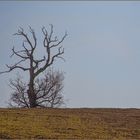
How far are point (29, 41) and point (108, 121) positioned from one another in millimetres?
12596

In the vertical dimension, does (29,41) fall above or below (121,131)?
above

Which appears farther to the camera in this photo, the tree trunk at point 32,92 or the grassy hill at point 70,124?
the tree trunk at point 32,92

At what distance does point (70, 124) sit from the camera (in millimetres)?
21547

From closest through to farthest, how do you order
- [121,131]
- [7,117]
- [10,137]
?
[10,137]
[121,131]
[7,117]

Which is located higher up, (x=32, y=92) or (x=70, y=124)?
(x=32, y=92)

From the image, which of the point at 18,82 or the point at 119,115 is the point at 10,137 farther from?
the point at 18,82

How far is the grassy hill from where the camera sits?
62.7 ft

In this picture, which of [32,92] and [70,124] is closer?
[70,124]

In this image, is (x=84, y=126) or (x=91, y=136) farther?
(x=84, y=126)

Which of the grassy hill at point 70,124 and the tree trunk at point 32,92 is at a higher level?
the tree trunk at point 32,92

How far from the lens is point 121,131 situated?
2083cm

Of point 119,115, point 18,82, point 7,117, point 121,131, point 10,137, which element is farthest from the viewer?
point 18,82

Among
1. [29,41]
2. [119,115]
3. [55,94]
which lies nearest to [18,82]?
[55,94]

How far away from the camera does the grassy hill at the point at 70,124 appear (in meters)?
19.1
